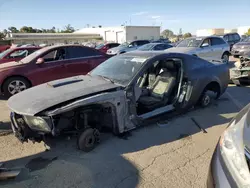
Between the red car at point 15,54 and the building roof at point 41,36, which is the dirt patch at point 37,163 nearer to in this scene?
the red car at point 15,54

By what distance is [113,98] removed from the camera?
3.62m

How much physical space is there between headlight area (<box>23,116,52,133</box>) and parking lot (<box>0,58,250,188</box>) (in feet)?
1.51

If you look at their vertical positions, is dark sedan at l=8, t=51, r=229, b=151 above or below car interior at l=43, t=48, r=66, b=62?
below

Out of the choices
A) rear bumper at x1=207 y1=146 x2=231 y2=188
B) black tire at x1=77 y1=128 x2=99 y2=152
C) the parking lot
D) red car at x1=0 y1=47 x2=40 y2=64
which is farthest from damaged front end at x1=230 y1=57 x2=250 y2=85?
red car at x1=0 y1=47 x2=40 y2=64

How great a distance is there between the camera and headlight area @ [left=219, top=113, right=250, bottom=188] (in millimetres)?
1505

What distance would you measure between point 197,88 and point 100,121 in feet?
7.30

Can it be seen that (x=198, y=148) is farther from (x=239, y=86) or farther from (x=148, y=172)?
(x=239, y=86)

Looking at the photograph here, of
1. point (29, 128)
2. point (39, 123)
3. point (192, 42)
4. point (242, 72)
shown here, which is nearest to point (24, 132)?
point (29, 128)

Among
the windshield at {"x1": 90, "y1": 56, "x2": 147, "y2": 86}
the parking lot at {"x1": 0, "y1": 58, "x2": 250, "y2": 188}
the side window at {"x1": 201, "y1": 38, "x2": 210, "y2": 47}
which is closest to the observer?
the parking lot at {"x1": 0, "y1": 58, "x2": 250, "y2": 188}

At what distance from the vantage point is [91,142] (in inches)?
145

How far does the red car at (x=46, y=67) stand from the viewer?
22.6ft

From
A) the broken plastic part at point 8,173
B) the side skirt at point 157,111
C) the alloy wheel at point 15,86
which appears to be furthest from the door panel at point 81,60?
the broken plastic part at point 8,173

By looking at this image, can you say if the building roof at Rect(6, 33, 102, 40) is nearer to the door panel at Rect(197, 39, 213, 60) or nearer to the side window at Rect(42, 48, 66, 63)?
the door panel at Rect(197, 39, 213, 60)

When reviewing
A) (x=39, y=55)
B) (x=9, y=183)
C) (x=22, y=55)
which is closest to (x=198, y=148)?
(x=9, y=183)
